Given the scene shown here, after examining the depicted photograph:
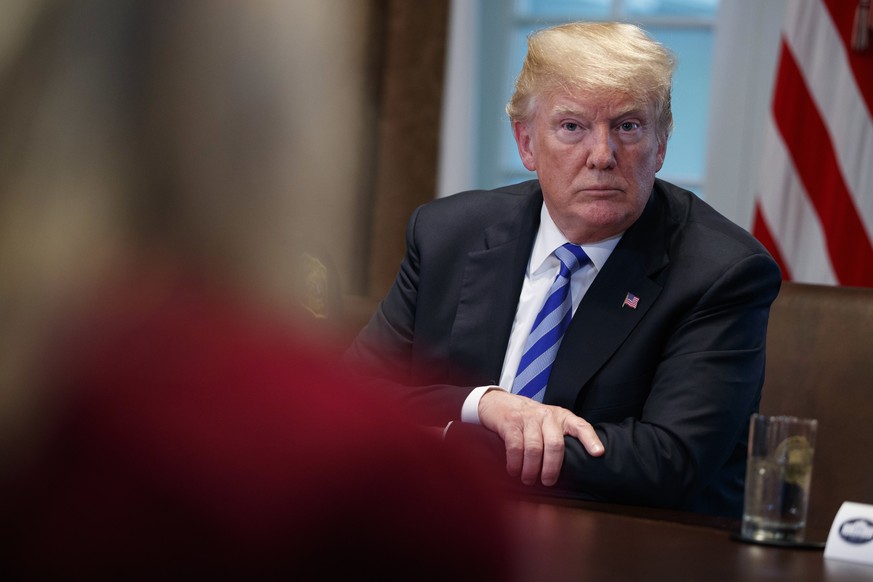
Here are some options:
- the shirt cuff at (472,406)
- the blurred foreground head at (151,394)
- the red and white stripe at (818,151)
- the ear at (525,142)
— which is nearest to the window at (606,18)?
the red and white stripe at (818,151)

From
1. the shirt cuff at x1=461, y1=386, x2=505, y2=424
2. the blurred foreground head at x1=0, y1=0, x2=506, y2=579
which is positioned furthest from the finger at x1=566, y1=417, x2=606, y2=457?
the blurred foreground head at x1=0, y1=0, x2=506, y2=579

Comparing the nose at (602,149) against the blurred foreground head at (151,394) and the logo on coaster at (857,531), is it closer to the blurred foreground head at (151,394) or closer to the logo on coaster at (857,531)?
the logo on coaster at (857,531)

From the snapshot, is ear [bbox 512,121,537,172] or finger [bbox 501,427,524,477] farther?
ear [bbox 512,121,537,172]

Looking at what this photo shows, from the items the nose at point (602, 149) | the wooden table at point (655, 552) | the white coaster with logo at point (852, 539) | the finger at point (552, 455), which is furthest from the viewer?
the nose at point (602, 149)

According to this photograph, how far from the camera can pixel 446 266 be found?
221 cm

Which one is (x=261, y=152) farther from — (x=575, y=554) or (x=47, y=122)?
(x=575, y=554)

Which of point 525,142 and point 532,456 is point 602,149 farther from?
point 532,456

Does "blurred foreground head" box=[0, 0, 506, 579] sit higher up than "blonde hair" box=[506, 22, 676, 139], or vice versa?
"blonde hair" box=[506, 22, 676, 139]

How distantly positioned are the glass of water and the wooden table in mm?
34

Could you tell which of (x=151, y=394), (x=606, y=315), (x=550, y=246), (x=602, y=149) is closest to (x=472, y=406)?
(x=606, y=315)

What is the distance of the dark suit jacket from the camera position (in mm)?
1749

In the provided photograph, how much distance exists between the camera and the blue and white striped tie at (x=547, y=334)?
1.96 m

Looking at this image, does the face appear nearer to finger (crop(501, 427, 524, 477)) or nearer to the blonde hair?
the blonde hair

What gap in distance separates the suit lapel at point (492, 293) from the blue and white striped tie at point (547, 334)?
0.21 feet
